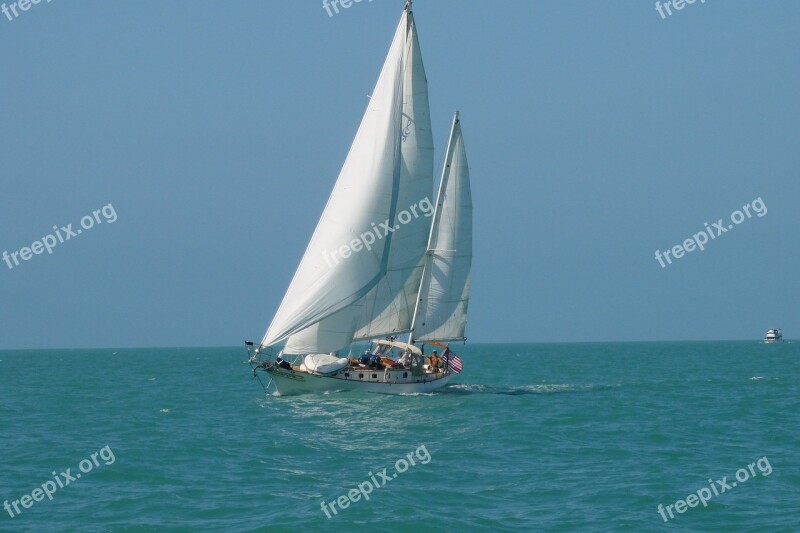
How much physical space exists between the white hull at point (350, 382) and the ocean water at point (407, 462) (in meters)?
0.50

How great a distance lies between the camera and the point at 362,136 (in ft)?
159

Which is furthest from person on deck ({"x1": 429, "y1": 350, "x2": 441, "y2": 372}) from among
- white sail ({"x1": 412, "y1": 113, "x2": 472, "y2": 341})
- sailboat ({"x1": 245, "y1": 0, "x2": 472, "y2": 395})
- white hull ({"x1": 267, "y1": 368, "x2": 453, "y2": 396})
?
white hull ({"x1": 267, "y1": 368, "x2": 453, "y2": 396})

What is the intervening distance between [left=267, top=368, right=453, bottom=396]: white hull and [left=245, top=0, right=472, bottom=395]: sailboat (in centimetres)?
5

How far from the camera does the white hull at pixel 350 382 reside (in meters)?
46.6

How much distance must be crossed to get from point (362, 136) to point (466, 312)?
962cm

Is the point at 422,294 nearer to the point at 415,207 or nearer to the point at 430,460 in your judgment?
the point at 415,207

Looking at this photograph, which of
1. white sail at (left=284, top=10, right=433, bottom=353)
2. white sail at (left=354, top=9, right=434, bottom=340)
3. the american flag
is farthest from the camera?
the american flag

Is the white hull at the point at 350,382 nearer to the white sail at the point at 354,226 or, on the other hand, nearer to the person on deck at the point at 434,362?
the white sail at the point at 354,226

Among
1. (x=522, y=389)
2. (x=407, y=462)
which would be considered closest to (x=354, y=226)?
(x=522, y=389)

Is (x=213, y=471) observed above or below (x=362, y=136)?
below

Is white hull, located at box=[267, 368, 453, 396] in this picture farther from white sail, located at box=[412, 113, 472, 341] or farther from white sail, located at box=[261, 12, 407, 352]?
white sail, located at box=[412, 113, 472, 341]

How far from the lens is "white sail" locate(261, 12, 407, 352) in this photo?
4650 cm

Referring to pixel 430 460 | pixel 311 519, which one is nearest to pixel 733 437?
pixel 430 460

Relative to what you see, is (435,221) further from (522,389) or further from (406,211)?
(522,389)
